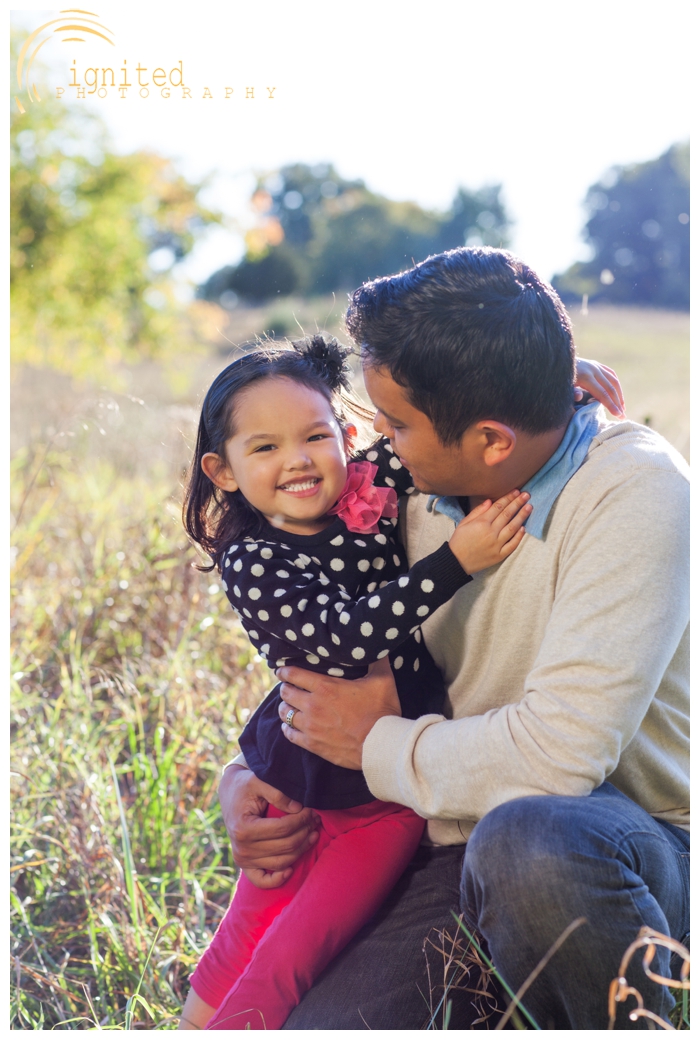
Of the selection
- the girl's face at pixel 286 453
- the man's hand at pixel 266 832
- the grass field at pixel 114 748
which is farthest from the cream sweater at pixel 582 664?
the grass field at pixel 114 748

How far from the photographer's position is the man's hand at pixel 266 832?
199 centimetres

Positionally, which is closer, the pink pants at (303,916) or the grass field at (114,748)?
the pink pants at (303,916)

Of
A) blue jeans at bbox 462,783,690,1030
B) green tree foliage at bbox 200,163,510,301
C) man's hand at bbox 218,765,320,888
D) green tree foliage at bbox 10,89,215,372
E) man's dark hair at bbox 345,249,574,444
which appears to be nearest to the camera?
blue jeans at bbox 462,783,690,1030

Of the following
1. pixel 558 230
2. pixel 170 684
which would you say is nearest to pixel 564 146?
pixel 558 230

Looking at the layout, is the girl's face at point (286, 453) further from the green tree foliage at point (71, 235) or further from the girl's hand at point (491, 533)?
the green tree foliage at point (71, 235)

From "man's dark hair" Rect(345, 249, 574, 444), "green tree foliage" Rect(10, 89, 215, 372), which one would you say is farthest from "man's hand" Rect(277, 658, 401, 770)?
"green tree foliage" Rect(10, 89, 215, 372)

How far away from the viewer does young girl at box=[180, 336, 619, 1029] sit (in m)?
1.83

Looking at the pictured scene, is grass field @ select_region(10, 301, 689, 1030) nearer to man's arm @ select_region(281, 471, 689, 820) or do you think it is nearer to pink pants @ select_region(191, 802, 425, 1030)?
pink pants @ select_region(191, 802, 425, 1030)

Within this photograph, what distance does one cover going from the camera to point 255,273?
78.8 feet

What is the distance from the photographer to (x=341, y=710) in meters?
1.90

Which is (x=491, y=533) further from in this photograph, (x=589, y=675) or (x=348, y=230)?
(x=348, y=230)

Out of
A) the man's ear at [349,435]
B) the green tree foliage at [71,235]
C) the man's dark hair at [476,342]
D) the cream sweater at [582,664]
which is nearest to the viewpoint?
the cream sweater at [582,664]

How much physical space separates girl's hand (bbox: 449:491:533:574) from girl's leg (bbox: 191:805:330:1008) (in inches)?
30.6
